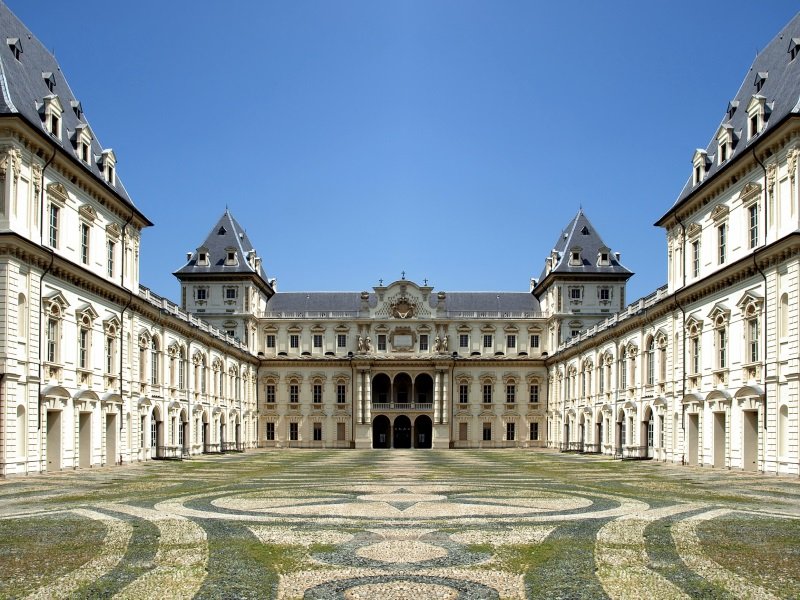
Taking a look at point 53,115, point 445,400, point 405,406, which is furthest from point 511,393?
point 53,115

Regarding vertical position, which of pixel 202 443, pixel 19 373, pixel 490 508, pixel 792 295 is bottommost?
pixel 202 443

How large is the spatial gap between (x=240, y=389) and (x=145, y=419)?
105 feet

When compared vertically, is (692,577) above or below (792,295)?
below

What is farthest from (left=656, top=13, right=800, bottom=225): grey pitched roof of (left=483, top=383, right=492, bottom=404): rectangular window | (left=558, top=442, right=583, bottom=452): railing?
(left=483, top=383, right=492, bottom=404): rectangular window

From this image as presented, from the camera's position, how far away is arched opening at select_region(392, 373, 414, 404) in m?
99.2

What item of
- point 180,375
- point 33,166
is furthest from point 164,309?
point 33,166

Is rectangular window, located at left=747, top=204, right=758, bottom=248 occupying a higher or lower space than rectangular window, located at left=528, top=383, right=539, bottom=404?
higher

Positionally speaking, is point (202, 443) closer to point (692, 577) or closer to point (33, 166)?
point (33, 166)

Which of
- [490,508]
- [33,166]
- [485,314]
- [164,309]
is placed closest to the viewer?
[490,508]

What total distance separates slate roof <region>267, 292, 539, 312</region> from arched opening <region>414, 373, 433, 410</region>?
350 inches

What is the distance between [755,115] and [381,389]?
211ft

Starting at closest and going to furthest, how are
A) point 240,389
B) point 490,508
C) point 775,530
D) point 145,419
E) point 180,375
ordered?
1. point 775,530
2. point 490,508
3. point 145,419
4. point 180,375
5. point 240,389

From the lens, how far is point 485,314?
9800 centimetres

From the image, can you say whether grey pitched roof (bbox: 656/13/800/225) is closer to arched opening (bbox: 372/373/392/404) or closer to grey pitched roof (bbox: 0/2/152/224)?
grey pitched roof (bbox: 0/2/152/224)
